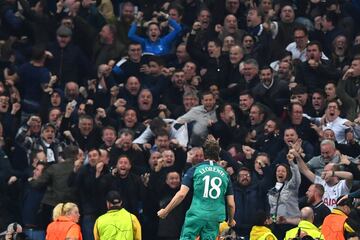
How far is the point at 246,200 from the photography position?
26.0m

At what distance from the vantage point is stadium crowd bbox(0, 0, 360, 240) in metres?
26.0

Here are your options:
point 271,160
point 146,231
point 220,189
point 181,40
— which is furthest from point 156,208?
point 181,40

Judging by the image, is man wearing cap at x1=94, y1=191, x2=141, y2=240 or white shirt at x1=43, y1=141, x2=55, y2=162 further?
white shirt at x1=43, y1=141, x2=55, y2=162

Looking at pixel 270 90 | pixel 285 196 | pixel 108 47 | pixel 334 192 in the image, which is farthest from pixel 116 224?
pixel 108 47

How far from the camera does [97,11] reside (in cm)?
3266

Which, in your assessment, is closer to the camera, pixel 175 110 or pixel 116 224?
pixel 116 224

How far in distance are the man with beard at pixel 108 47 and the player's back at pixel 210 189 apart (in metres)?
8.76

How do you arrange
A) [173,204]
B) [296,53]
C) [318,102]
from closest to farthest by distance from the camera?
[173,204] < [318,102] < [296,53]

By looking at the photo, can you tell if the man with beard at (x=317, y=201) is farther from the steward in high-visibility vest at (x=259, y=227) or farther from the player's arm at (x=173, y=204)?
the player's arm at (x=173, y=204)

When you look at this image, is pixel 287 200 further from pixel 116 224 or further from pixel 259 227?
pixel 116 224

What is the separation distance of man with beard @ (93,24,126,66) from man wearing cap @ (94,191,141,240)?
7.25 meters

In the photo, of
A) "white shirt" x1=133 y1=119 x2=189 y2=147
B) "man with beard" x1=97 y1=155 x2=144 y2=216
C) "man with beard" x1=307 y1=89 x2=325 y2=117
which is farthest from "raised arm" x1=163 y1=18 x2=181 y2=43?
"man with beard" x1=97 y1=155 x2=144 y2=216

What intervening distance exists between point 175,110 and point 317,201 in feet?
15.5

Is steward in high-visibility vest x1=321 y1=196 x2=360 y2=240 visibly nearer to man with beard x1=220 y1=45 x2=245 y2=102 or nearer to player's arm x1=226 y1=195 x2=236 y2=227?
player's arm x1=226 y1=195 x2=236 y2=227
